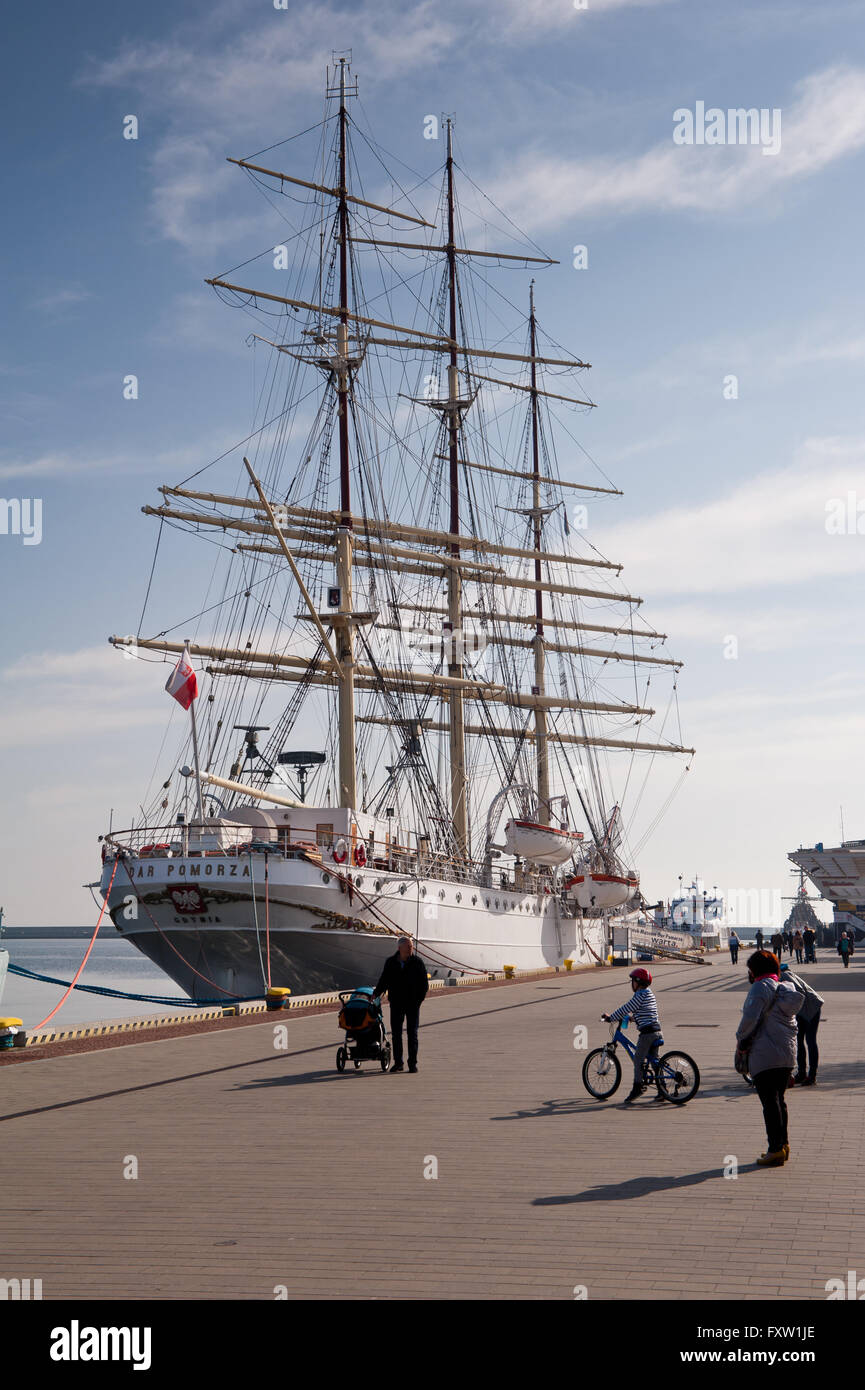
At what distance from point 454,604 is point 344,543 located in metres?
16.3

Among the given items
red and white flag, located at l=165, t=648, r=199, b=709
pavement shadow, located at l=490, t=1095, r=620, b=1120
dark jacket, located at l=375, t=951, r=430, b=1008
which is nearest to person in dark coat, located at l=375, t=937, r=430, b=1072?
dark jacket, located at l=375, t=951, r=430, b=1008

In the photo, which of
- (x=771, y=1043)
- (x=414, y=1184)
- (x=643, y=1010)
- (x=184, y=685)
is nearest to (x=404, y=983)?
(x=643, y=1010)

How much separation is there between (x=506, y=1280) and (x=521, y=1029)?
47.8 ft

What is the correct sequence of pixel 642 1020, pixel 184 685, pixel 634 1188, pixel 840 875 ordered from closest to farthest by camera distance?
pixel 634 1188 → pixel 642 1020 → pixel 184 685 → pixel 840 875

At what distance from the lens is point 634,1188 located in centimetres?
845

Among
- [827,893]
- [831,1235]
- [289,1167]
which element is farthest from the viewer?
[827,893]

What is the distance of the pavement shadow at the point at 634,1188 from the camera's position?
26.6 feet

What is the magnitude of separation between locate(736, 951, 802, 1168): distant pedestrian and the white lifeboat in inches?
2043

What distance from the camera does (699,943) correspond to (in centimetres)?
10744

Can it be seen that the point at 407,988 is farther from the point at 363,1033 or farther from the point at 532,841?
the point at 532,841

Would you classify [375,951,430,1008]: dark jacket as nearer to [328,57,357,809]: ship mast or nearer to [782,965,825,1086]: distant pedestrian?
[782,965,825,1086]: distant pedestrian

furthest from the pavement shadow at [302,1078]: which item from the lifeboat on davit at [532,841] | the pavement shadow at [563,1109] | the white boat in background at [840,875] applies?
the white boat in background at [840,875]

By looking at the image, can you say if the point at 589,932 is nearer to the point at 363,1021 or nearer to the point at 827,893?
the point at 827,893
